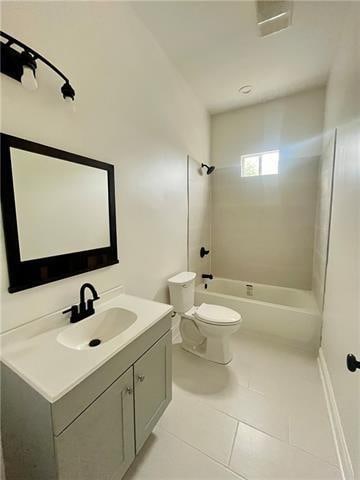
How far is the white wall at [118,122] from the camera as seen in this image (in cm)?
102

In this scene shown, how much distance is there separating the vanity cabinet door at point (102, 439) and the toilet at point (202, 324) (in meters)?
1.01

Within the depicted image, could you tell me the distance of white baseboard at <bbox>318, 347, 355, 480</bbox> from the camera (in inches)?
43.0

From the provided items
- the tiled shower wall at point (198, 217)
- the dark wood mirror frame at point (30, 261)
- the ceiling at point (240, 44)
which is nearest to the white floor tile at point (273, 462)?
the dark wood mirror frame at point (30, 261)

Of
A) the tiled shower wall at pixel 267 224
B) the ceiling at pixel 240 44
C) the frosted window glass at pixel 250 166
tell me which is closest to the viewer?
the ceiling at pixel 240 44

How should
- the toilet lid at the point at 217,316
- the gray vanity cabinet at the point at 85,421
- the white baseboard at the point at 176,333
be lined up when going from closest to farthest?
the gray vanity cabinet at the point at 85,421 < the toilet lid at the point at 217,316 < the white baseboard at the point at 176,333

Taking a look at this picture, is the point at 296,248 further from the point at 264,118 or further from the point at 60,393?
the point at 60,393

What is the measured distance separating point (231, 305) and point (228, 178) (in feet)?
5.98

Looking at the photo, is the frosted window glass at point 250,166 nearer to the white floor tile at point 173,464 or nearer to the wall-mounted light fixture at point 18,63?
the wall-mounted light fixture at point 18,63

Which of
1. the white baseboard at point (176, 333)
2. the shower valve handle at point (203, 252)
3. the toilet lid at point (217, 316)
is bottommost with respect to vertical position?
the white baseboard at point (176, 333)

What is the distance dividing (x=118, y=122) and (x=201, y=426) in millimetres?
2151

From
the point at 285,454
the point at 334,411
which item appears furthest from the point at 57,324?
the point at 334,411

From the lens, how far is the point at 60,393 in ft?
2.31

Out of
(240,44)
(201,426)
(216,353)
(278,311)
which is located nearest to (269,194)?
(278,311)

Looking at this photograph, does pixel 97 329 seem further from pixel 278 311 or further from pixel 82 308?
pixel 278 311
